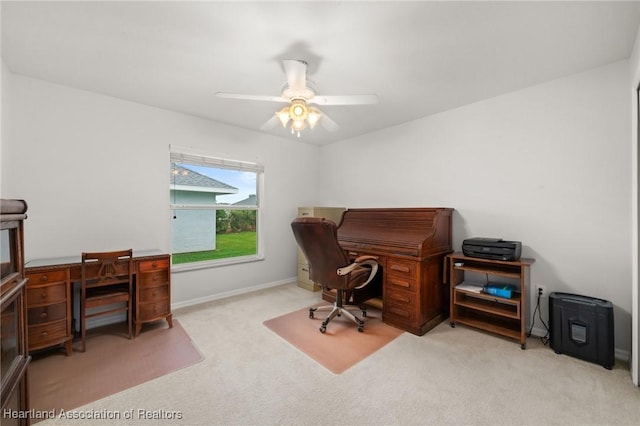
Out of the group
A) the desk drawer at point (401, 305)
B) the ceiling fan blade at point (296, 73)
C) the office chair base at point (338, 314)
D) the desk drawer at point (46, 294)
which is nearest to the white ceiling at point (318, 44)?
the ceiling fan blade at point (296, 73)

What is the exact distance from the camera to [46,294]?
2152mm

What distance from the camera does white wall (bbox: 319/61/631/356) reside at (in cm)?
223

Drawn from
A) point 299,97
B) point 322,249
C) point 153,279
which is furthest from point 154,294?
point 299,97

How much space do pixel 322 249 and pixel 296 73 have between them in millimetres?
1562

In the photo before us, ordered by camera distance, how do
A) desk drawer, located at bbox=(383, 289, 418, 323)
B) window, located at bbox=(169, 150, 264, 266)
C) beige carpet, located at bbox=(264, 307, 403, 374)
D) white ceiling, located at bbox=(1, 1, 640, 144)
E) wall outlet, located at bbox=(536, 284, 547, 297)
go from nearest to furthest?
white ceiling, located at bbox=(1, 1, 640, 144)
beige carpet, located at bbox=(264, 307, 403, 374)
wall outlet, located at bbox=(536, 284, 547, 297)
desk drawer, located at bbox=(383, 289, 418, 323)
window, located at bbox=(169, 150, 264, 266)

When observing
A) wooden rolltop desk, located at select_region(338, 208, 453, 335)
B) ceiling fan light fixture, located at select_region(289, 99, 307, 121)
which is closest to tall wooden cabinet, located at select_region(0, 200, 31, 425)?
ceiling fan light fixture, located at select_region(289, 99, 307, 121)

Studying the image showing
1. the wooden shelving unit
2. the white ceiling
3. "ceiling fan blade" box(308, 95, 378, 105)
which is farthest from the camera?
the wooden shelving unit

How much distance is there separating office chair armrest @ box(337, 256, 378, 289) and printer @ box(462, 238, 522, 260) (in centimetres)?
95

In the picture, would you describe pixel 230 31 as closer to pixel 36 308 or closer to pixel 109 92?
pixel 109 92

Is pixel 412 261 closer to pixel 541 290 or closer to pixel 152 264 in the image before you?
pixel 541 290

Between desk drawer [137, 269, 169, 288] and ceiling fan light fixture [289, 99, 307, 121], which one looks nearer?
ceiling fan light fixture [289, 99, 307, 121]

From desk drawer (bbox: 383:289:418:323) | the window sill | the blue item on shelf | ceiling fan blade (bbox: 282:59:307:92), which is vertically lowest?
desk drawer (bbox: 383:289:418:323)

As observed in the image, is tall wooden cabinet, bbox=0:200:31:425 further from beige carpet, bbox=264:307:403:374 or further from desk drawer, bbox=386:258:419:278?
desk drawer, bbox=386:258:419:278

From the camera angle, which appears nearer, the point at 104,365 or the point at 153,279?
the point at 104,365
